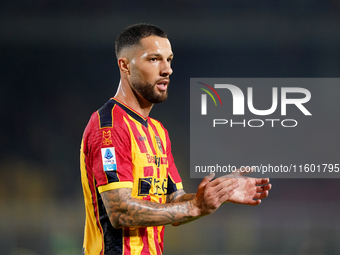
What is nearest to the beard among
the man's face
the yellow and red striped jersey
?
the man's face

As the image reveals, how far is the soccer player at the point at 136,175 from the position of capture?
55.4 inches

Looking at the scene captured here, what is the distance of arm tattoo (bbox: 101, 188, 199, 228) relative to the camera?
1.38m

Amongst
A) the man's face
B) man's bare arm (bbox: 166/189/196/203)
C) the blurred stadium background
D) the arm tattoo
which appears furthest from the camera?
the blurred stadium background

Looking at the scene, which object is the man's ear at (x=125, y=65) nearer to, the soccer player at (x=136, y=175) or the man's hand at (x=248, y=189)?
the soccer player at (x=136, y=175)

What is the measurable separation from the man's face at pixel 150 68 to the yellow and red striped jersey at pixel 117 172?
126 millimetres

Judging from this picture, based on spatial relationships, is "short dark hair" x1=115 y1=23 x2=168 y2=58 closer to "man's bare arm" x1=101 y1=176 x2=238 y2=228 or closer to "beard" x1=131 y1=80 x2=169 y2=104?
"beard" x1=131 y1=80 x2=169 y2=104

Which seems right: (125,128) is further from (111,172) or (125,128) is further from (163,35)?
(163,35)

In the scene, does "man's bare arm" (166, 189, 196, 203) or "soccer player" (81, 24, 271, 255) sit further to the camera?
"man's bare arm" (166, 189, 196, 203)

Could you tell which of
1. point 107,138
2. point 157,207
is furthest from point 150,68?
point 157,207

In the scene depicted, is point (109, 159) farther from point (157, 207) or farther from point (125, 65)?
point (125, 65)

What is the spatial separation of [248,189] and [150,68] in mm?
801

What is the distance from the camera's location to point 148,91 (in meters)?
1.66

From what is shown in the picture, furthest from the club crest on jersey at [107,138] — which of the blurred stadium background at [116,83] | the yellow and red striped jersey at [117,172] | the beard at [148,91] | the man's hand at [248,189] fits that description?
the blurred stadium background at [116,83]

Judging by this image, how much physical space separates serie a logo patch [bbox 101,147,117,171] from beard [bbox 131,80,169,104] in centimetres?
36
